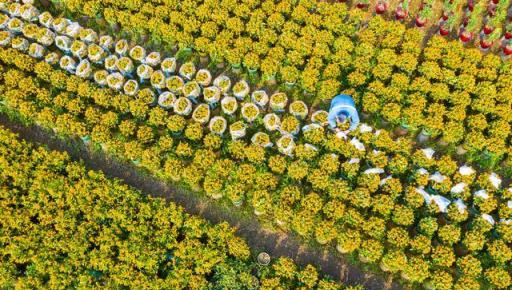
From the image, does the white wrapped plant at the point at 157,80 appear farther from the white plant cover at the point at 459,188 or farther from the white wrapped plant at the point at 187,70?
the white plant cover at the point at 459,188

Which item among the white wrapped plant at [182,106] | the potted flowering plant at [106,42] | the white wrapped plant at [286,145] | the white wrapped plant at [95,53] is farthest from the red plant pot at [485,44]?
the white wrapped plant at [95,53]

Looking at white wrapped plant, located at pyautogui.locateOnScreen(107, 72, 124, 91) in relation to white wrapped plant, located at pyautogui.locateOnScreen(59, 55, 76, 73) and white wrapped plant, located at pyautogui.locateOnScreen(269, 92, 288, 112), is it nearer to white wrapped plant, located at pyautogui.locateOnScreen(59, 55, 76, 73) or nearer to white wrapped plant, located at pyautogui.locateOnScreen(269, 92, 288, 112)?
white wrapped plant, located at pyautogui.locateOnScreen(59, 55, 76, 73)

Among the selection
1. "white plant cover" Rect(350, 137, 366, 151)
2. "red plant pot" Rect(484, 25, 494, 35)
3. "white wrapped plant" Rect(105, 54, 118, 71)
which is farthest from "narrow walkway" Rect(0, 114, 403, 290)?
"red plant pot" Rect(484, 25, 494, 35)

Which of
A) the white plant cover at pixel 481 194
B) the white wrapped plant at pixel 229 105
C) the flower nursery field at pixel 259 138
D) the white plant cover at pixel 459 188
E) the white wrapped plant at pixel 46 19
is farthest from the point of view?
the white wrapped plant at pixel 46 19

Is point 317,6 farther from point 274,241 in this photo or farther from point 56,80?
point 56,80

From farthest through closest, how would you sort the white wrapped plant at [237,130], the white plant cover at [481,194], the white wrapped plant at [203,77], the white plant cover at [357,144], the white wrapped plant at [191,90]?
the white wrapped plant at [203,77] < the white wrapped plant at [191,90] < the white wrapped plant at [237,130] < the white plant cover at [357,144] < the white plant cover at [481,194]

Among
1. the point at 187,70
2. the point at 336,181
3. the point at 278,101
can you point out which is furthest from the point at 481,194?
the point at 187,70

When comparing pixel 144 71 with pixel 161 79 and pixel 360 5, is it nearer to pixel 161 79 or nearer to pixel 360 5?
pixel 161 79
